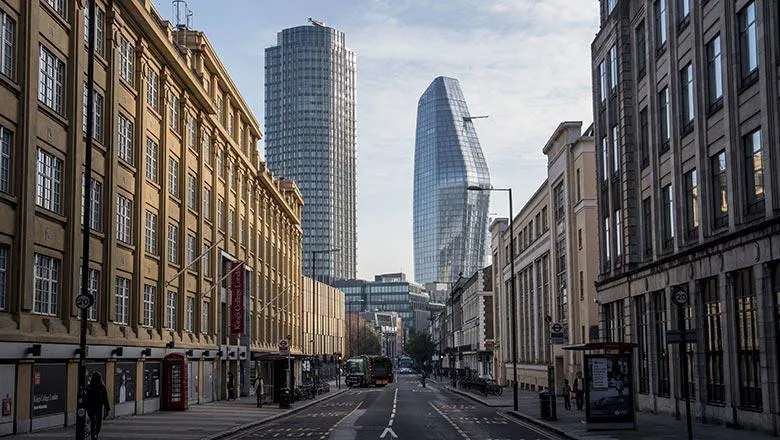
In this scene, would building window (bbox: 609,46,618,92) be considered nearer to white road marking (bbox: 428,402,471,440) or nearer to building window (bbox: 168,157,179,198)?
white road marking (bbox: 428,402,471,440)

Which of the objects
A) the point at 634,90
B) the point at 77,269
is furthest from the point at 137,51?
the point at 634,90

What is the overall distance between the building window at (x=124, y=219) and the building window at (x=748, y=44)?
87.5 feet

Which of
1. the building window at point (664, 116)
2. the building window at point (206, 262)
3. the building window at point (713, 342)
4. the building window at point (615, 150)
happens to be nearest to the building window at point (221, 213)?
the building window at point (206, 262)

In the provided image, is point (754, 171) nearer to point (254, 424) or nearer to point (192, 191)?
point (254, 424)

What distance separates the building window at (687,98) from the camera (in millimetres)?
36781

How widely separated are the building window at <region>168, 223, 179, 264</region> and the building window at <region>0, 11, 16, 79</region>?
71.6 ft

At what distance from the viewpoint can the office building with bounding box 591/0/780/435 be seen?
95.7ft

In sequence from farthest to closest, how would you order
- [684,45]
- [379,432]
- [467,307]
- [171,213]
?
[467,307] < [171,213] < [684,45] < [379,432]

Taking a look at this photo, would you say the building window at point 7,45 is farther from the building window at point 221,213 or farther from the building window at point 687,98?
the building window at point 221,213

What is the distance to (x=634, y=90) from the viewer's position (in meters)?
44.7

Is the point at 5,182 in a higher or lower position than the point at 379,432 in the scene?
higher

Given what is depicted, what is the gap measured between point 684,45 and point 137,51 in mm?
25360

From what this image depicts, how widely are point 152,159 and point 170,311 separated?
8951 millimetres

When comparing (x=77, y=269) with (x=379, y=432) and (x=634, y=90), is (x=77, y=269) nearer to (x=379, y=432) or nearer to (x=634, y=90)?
(x=379, y=432)
